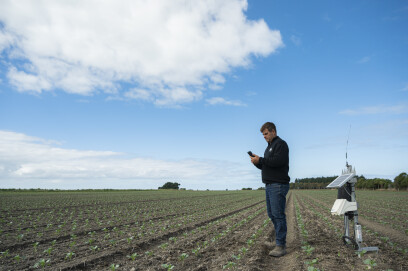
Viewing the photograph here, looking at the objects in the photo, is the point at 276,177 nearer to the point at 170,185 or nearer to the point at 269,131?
the point at 269,131

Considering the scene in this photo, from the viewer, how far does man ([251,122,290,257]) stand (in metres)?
5.64

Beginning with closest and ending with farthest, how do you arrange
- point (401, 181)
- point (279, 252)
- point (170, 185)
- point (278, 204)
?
point (278, 204) → point (279, 252) → point (401, 181) → point (170, 185)

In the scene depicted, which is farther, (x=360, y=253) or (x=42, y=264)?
(x=42, y=264)

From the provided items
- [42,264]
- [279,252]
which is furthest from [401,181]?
[42,264]

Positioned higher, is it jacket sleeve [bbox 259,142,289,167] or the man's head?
the man's head

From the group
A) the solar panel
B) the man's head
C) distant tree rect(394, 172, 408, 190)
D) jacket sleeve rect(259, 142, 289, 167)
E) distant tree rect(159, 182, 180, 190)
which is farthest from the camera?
distant tree rect(159, 182, 180, 190)

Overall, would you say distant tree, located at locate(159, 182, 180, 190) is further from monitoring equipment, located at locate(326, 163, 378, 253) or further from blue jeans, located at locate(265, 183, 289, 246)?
blue jeans, located at locate(265, 183, 289, 246)

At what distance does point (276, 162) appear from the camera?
18.3ft

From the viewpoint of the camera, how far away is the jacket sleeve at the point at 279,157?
5.58 metres

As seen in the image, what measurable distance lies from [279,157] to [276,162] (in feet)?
0.42

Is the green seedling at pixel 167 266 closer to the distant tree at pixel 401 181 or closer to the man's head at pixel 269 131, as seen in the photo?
the man's head at pixel 269 131

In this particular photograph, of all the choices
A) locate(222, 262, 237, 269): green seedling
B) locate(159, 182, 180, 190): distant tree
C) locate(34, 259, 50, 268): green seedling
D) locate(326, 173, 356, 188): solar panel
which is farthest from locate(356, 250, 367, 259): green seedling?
locate(159, 182, 180, 190): distant tree

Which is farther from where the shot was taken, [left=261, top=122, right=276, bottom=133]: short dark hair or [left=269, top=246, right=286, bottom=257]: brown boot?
[left=261, top=122, right=276, bottom=133]: short dark hair

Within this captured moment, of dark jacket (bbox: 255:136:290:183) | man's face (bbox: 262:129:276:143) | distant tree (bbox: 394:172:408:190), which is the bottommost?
distant tree (bbox: 394:172:408:190)
